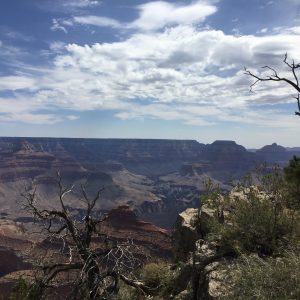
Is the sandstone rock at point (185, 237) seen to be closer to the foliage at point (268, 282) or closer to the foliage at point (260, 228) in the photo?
the foliage at point (260, 228)

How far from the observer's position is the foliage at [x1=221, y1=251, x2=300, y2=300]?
9.82 meters

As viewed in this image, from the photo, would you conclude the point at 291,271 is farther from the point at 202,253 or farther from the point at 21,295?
the point at 21,295

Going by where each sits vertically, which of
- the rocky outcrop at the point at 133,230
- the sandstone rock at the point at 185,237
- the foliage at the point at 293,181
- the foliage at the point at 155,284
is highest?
the foliage at the point at 293,181

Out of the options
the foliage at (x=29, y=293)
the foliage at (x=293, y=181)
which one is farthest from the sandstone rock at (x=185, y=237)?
the foliage at (x=29, y=293)

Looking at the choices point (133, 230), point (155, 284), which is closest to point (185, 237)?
point (155, 284)

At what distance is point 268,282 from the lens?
33.4 feet

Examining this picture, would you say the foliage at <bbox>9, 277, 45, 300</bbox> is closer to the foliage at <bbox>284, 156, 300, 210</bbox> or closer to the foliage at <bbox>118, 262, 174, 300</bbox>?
the foliage at <bbox>118, 262, 174, 300</bbox>

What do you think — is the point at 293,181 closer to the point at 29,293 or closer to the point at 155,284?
the point at 155,284

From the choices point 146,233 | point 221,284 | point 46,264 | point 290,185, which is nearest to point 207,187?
point 290,185

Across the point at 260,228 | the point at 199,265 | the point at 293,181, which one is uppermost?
the point at 293,181

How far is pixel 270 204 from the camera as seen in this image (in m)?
16.8

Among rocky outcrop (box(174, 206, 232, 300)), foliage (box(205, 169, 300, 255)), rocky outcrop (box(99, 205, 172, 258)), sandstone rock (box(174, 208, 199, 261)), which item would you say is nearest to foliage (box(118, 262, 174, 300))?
rocky outcrop (box(174, 206, 232, 300))

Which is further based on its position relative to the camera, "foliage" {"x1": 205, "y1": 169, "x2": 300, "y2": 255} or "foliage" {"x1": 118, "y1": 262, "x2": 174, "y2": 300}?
"foliage" {"x1": 118, "y1": 262, "x2": 174, "y2": 300}

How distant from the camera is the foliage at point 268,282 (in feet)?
32.2
